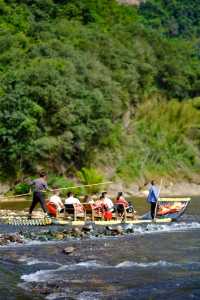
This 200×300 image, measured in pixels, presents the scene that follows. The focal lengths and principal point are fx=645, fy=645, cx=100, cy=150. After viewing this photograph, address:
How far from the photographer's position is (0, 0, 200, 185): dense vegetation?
44250 mm

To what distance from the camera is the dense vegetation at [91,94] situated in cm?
4425

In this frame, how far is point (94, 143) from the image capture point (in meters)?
49.0

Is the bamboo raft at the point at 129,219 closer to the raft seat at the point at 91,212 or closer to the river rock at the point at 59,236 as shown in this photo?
the raft seat at the point at 91,212

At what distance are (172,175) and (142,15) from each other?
64.3m

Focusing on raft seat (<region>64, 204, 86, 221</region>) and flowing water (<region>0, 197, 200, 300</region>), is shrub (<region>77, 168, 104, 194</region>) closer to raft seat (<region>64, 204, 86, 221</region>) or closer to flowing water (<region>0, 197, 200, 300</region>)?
raft seat (<region>64, 204, 86, 221</region>)

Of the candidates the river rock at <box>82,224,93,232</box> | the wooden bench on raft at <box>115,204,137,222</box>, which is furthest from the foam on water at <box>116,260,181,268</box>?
the wooden bench on raft at <box>115,204,137,222</box>

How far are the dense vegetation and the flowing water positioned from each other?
22303 millimetres

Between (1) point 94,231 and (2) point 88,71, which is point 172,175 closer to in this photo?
(2) point 88,71

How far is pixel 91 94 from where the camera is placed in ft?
154

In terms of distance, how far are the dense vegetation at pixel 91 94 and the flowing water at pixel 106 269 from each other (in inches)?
878

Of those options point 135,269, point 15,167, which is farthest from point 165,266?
point 15,167

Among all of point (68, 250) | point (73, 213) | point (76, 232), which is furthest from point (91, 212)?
point (68, 250)

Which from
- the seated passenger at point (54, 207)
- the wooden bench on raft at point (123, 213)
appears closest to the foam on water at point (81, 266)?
the seated passenger at point (54, 207)

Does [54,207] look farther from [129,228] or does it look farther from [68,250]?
[68,250]
